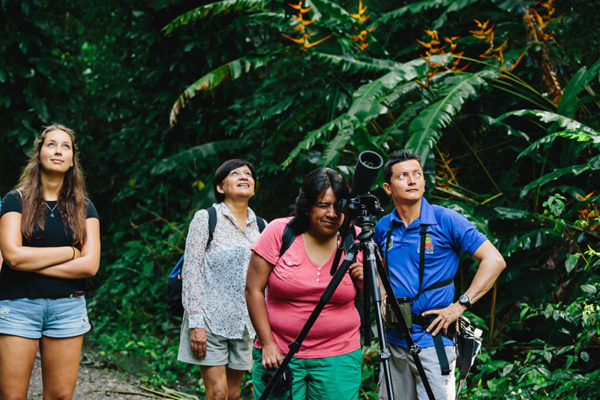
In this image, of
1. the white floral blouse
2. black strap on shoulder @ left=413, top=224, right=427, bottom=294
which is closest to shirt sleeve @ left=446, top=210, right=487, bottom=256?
black strap on shoulder @ left=413, top=224, right=427, bottom=294

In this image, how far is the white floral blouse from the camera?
3.46 meters

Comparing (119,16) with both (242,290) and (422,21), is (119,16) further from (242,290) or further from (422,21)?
(242,290)

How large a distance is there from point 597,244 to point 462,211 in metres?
1.01

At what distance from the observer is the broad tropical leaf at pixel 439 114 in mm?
4379

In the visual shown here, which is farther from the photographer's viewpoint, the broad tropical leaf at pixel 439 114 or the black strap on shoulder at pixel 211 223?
the broad tropical leaf at pixel 439 114

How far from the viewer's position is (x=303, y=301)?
2545 mm

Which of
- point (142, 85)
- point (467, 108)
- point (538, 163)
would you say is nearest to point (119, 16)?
point (142, 85)

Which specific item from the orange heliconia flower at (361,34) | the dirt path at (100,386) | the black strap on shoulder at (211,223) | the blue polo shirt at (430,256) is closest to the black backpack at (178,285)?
the black strap on shoulder at (211,223)

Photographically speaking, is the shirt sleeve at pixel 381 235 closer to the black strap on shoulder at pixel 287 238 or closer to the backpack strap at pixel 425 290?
the backpack strap at pixel 425 290

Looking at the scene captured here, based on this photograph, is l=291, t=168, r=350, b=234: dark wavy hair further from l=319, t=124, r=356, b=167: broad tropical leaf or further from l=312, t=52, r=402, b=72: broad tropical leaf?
l=312, t=52, r=402, b=72: broad tropical leaf

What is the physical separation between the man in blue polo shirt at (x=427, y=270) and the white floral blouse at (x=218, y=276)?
1.03 meters

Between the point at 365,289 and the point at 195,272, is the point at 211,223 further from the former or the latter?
the point at 365,289

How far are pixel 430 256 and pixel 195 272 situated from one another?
149 cm

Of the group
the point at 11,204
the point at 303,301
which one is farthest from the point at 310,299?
the point at 11,204
